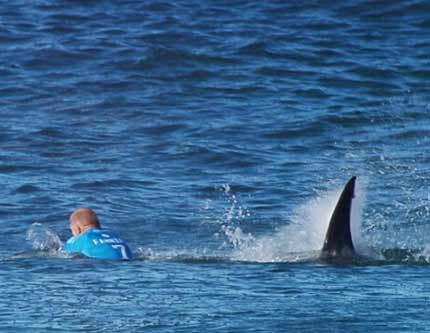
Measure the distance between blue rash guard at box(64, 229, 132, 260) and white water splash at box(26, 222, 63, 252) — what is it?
32.0 inches

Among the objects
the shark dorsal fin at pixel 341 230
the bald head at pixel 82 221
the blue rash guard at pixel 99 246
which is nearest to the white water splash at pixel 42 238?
the bald head at pixel 82 221

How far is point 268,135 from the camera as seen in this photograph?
2145 cm

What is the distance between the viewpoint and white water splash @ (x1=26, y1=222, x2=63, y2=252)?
47.0ft

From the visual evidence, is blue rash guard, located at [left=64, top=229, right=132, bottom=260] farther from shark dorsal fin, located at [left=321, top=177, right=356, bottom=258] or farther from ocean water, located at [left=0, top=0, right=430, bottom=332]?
shark dorsal fin, located at [left=321, top=177, right=356, bottom=258]

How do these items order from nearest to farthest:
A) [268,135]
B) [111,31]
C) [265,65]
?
[268,135], [265,65], [111,31]

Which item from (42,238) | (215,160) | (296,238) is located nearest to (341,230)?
(296,238)

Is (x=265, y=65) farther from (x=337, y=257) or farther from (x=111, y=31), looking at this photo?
(x=337, y=257)

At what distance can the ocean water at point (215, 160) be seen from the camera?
11.2m

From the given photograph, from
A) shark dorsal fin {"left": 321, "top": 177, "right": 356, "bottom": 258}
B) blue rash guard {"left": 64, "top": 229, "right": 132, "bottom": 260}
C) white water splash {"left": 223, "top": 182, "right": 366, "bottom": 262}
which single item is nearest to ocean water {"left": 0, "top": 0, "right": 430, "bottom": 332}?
white water splash {"left": 223, "top": 182, "right": 366, "bottom": 262}

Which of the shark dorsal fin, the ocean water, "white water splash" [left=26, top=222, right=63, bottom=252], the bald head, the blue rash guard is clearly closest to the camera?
the ocean water

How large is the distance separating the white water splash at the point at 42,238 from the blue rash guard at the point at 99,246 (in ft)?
2.66

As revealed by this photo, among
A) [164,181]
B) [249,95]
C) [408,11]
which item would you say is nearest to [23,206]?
[164,181]

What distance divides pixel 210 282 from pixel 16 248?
3325 millimetres

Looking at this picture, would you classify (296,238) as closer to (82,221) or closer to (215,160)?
(82,221)
